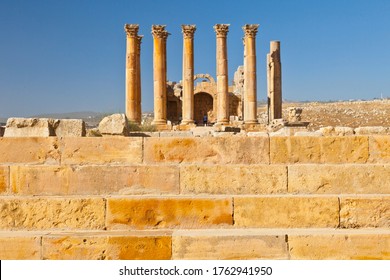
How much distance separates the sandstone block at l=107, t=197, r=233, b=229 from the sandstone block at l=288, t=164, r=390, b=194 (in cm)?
112

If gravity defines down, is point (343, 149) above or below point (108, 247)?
above

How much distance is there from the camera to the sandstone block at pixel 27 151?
7.50 m

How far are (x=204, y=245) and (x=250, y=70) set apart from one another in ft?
81.1

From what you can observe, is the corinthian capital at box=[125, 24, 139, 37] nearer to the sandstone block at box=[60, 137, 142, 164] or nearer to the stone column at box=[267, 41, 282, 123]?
the stone column at box=[267, 41, 282, 123]

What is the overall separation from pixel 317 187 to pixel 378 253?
1.27m

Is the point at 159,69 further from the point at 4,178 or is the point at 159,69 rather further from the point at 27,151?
the point at 4,178

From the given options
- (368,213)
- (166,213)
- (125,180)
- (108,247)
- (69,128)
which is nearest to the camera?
(108,247)

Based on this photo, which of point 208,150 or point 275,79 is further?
point 275,79

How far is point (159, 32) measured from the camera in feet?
98.4

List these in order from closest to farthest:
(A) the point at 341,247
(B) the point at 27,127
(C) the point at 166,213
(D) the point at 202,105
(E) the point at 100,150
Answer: (A) the point at 341,247 < (C) the point at 166,213 < (E) the point at 100,150 < (B) the point at 27,127 < (D) the point at 202,105

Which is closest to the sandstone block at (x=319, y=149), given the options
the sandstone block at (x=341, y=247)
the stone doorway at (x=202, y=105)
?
the sandstone block at (x=341, y=247)

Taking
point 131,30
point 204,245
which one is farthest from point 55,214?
point 131,30

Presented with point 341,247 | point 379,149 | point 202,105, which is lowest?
point 341,247

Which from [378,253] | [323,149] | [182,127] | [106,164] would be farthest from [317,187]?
[182,127]
